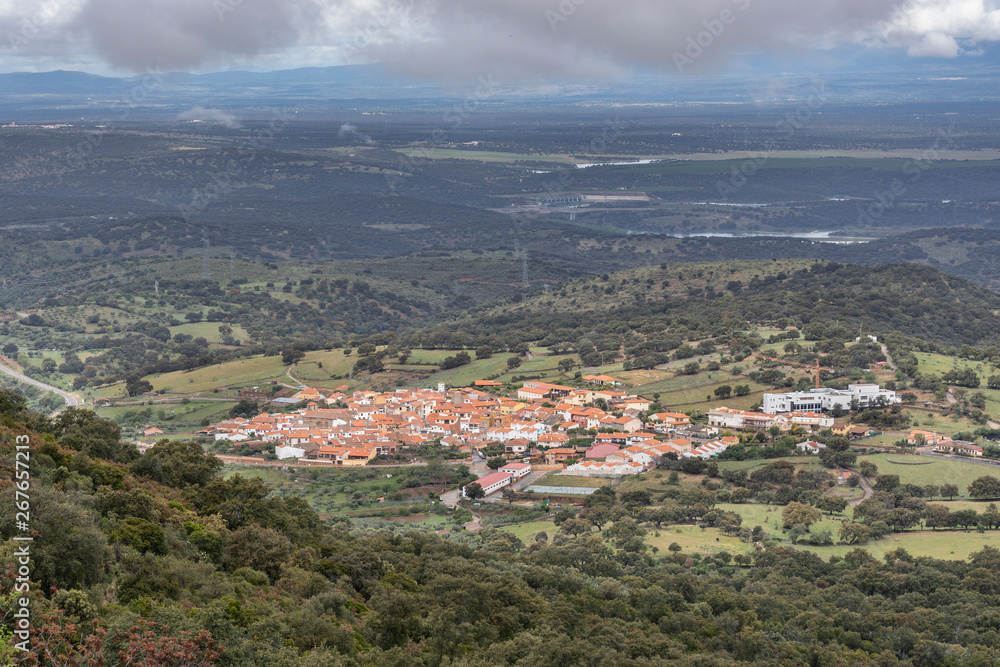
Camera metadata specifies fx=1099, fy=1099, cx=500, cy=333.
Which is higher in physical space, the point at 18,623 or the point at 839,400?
the point at 18,623

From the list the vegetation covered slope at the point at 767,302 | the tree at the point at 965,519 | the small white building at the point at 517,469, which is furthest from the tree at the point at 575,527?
the vegetation covered slope at the point at 767,302

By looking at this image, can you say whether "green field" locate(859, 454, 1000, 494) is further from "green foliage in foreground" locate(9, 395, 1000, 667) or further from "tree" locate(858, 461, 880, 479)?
"green foliage in foreground" locate(9, 395, 1000, 667)

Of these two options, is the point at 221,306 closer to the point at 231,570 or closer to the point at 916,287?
the point at 916,287

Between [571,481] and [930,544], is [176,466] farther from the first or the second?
[930,544]

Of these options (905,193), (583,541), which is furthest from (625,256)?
(583,541)

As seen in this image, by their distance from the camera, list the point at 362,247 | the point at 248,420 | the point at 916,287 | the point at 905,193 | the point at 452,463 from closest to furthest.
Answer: the point at 452,463, the point at 248,420, the point at 916,287, the point at 362,247, the point at 905,193

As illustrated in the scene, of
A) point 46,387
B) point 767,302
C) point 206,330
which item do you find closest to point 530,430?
point 46,387

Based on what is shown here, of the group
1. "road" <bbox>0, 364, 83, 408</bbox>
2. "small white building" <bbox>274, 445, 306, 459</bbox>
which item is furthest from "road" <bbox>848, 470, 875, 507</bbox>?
"road" <bbox>0, 364, 83, 408</bbox>
